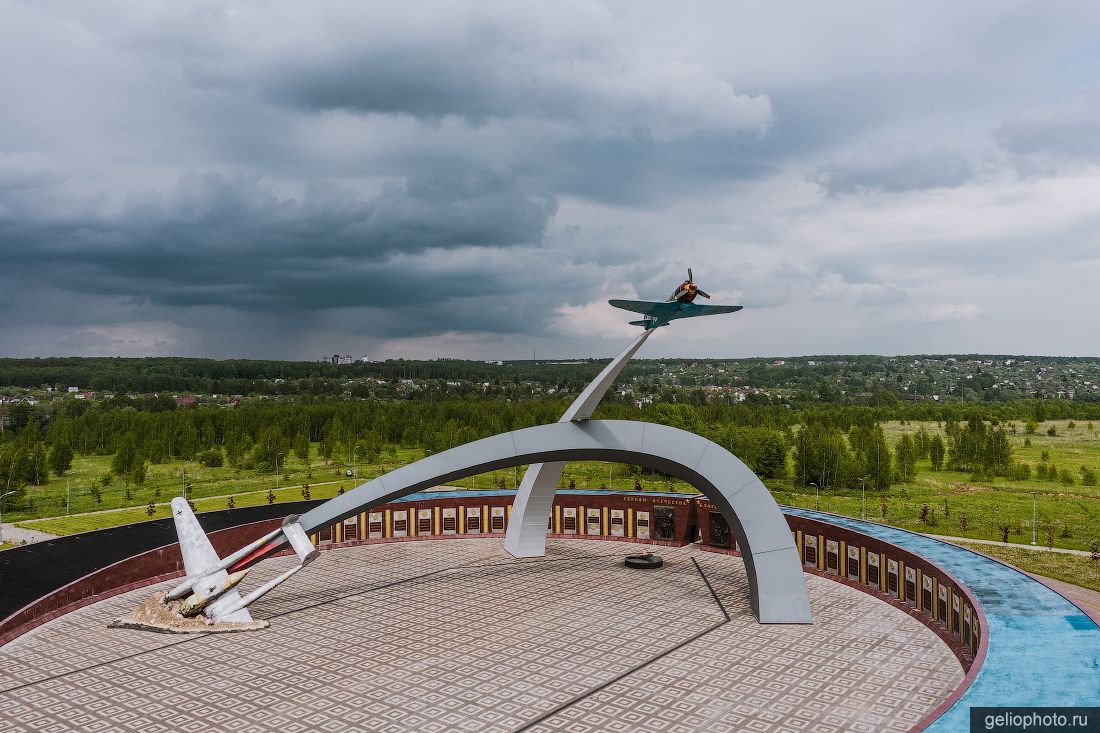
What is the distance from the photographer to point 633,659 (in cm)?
2377

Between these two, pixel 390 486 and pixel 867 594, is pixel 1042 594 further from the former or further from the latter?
pixel 390 486

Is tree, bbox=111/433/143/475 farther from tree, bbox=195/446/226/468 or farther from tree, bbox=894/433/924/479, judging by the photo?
tree, bbox=894/433/924/479

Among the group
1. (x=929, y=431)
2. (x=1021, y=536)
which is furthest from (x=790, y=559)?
(x=929, y=431)

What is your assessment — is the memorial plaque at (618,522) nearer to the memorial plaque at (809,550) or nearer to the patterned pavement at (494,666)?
the memorial plaque at (809,550)

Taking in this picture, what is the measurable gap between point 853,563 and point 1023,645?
14.4 meters

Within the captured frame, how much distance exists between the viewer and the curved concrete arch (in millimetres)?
27562

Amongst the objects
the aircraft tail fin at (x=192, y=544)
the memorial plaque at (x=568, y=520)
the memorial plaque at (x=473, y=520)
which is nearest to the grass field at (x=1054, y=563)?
the memorial plaque at (x=568, y=520)

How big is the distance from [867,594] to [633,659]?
1280 cm

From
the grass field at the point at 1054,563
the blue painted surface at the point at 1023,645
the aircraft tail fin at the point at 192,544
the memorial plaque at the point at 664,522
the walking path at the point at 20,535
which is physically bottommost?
the grass field at the point at 1054,563

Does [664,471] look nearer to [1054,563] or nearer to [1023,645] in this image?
[1023,645]

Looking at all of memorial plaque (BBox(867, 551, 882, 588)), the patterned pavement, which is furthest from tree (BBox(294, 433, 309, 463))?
memorial plaque (BBox(867, 551, 882, 588))

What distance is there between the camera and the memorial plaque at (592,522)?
44875mm

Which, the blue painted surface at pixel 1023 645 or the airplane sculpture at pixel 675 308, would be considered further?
the airplane sculpture at pixel 675 308

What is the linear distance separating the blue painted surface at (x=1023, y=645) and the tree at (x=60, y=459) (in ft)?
269
